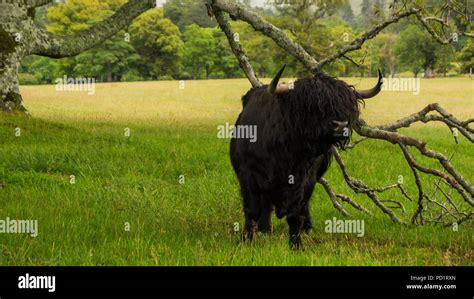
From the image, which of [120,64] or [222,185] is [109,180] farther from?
[120,64]

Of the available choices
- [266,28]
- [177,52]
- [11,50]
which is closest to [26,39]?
[11,50]

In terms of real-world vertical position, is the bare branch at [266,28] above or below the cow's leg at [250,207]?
above

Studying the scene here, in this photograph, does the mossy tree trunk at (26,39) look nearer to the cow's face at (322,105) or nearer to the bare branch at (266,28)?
the bare branch at (266,28)

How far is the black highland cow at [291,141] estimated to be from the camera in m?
5.55

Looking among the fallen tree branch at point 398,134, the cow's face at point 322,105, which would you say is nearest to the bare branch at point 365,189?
the fallen tree branch at point 398,134

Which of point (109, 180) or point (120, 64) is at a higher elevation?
point (120, 64)

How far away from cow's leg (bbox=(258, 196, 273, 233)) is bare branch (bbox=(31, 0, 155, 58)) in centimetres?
1092

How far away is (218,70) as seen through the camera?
8581cm

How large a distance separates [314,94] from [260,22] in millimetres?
3508

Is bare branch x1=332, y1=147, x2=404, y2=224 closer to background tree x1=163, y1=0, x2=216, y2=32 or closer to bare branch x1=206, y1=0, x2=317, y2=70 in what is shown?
bare branch x1=206, y1=0, x2=317, y2=70

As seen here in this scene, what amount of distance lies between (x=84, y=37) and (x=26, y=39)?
169 centimetres

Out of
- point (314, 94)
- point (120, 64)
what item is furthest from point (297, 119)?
point (120, 64)
